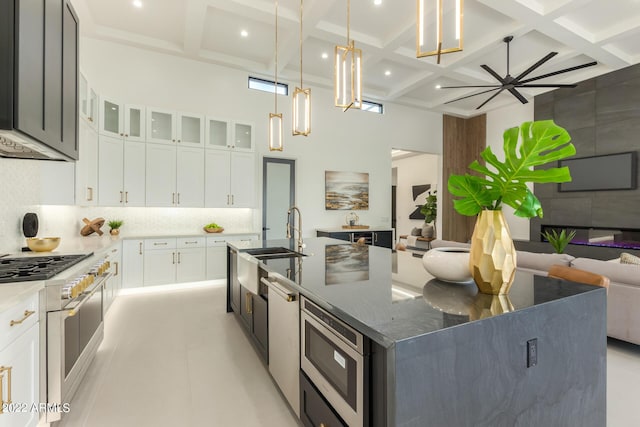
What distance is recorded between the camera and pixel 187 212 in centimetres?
535

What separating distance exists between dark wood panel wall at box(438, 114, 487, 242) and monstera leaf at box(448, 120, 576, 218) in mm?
7232

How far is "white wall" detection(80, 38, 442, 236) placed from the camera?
16.0 ft

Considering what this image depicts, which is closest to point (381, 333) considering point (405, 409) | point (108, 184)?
point (405, 409)

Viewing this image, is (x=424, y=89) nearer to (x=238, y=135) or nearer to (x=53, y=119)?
(x=238, y=135)

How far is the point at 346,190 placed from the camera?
22.7ft

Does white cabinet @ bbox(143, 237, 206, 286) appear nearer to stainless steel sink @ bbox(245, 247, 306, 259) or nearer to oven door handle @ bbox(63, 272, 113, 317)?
oven door handle @ bbox(63, 272, 113, 317)

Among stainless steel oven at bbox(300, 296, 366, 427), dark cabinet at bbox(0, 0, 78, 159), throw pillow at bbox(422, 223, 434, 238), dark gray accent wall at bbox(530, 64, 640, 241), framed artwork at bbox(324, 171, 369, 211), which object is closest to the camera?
stainless steel oven at bbox(300, 296, 366, 427)

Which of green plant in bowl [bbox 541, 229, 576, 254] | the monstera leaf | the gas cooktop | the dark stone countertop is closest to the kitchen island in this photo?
the dark stone countertop

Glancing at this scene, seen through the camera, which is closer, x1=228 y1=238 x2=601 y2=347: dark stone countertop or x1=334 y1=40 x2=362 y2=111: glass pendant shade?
x1=228 y1=238 x2=601 y2=347: dark stone countertop

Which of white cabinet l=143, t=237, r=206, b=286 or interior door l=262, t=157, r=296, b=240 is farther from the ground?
interior door l=262, t=157, r=296, b=240

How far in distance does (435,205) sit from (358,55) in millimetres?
6936

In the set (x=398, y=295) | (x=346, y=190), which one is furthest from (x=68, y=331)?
(x=346, y=190)

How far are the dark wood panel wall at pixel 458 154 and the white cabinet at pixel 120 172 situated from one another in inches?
279

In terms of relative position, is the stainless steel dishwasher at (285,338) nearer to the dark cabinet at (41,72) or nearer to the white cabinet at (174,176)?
the dark cabinet at (41,72)
